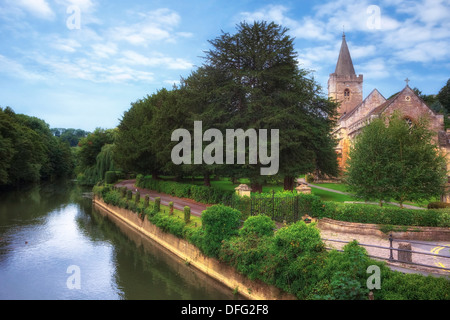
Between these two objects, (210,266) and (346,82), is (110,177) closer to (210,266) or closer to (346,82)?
(210,266)

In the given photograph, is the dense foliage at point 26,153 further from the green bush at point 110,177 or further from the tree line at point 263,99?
the tree line at point 263,99

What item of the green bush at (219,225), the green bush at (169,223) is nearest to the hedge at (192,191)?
the green bush at (169,223)

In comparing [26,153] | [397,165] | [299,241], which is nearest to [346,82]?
[397,165]

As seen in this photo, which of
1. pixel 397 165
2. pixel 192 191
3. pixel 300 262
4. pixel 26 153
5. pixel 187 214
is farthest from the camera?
pixel 26 153

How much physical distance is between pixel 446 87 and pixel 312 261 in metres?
81.8

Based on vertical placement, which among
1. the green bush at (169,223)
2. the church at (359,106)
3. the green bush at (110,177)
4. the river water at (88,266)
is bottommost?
the river water at (88,266)

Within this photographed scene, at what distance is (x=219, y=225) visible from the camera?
13.8 meters

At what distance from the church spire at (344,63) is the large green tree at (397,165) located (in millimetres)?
49372

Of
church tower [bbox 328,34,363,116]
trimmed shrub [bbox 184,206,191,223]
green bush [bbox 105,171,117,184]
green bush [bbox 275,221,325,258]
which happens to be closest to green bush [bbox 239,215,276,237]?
green bush [bbox 275,221,325,258]

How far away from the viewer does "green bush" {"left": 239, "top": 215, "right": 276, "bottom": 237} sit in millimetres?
12281

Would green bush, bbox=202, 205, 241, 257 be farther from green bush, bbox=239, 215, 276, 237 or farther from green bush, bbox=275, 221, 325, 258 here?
green bush, bbox=275, 221, 325, 258

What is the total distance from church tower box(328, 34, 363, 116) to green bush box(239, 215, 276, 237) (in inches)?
2319

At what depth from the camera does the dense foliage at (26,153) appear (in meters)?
47.2

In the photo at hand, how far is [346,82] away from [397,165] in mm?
51738
